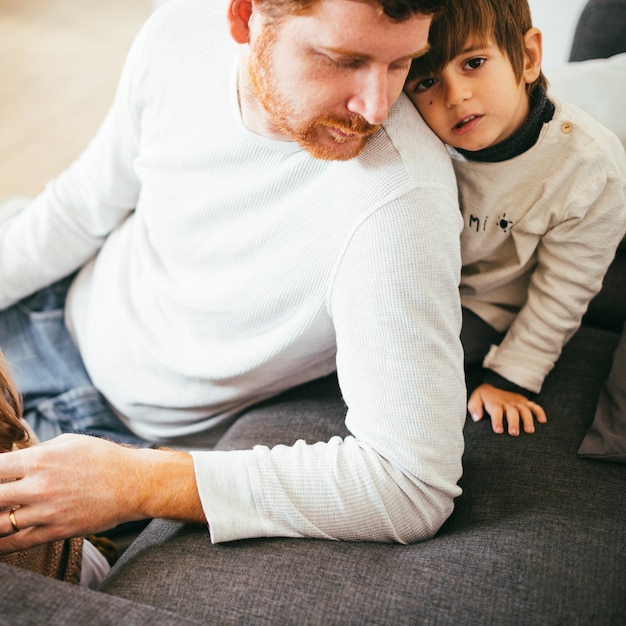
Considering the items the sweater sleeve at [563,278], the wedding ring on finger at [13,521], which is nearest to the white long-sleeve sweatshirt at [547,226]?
the sweater sleeve at [563,278]

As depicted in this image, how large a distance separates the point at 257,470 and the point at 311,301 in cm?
27

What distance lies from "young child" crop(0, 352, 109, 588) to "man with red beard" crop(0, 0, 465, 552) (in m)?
0.06

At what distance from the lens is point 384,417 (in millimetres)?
958

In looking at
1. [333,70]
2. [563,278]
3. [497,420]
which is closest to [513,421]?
[497,420]

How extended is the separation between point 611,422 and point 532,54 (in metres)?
0.62

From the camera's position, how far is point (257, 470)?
0.97m

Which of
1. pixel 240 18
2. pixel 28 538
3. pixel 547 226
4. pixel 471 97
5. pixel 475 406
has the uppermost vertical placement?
pixel 240 18

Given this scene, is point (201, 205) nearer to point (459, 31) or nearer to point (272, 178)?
point (272, 178)

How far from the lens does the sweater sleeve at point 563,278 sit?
1.15 meters

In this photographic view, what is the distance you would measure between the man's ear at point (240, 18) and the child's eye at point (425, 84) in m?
0.28

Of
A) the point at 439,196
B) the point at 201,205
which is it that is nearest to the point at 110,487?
the point at 201,205

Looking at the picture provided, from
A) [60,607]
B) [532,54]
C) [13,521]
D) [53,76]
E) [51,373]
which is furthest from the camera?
[53,76]

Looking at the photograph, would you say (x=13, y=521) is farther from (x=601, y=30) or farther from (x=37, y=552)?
(x=601, y=30)

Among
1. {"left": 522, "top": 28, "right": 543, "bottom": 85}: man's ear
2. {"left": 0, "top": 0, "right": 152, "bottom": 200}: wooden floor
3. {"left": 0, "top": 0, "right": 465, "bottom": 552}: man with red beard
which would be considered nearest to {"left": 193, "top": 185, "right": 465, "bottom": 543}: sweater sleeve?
{"left": 0, "top": 0, "right": 465, "bottom": 552}: man with red beard
